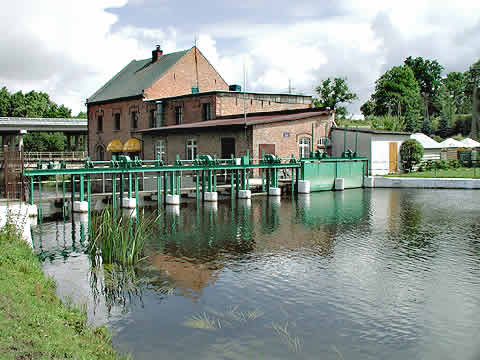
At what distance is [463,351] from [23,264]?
23.5ft

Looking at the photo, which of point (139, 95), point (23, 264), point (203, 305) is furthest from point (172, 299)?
point (139, 95)

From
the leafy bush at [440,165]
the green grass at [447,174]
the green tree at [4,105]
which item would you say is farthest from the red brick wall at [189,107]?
A: the green tree at [4,105]

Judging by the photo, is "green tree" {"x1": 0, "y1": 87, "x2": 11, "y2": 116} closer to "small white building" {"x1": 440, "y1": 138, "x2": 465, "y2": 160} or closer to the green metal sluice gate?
the green metal sluice gate

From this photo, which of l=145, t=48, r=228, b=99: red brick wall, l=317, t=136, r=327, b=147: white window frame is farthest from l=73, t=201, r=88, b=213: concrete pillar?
l=145, t=48, r=228, b=99: red brick wall

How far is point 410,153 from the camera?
34719 mm

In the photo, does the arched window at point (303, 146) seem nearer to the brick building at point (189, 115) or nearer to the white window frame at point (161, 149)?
the brick building at point (189, 115)

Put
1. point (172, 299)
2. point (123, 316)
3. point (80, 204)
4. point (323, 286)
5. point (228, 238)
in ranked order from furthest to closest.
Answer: point (80, 204), point (228, 238), point (323, 286), point (172, 299), point (123, 316)

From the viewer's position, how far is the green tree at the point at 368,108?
68594mm

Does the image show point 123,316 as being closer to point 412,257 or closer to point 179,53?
point 412,257

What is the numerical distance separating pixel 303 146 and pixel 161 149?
1084cm

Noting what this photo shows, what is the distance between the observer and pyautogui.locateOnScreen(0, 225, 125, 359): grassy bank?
561 cm

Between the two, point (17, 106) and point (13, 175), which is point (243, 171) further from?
point (17, 106)

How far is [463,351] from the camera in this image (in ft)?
22.3

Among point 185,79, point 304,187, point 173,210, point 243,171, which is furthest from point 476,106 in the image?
point 173,210
